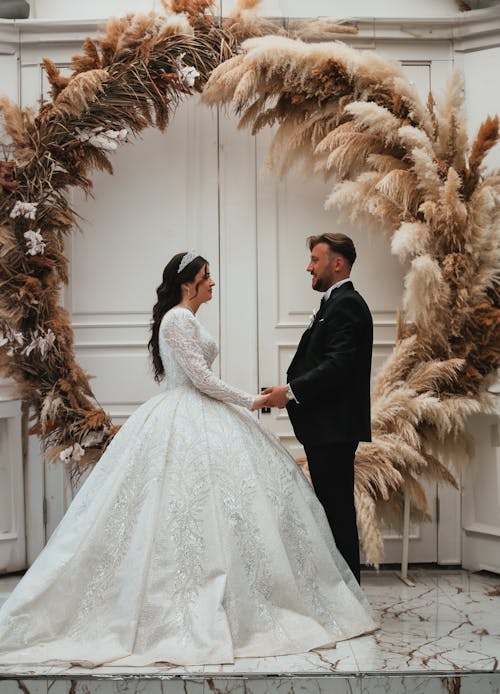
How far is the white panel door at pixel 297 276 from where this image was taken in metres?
4.04

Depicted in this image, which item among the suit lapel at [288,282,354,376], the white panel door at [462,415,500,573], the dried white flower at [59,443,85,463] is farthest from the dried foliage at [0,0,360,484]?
the white panel door at [462,415,500,573]

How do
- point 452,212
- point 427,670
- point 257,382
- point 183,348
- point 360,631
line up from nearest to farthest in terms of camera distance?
1. point 427,670
2. point 360,631
3. point 183,348
4. point 452,212
5. point 257,382

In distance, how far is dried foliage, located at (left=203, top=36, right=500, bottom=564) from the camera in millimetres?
3506

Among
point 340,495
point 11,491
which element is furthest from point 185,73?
point 11,491

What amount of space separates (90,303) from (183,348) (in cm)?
114

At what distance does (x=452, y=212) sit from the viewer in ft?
11.5

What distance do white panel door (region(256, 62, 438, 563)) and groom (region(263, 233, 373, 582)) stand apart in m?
0.89

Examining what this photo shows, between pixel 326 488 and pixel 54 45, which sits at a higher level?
pixel 54 45

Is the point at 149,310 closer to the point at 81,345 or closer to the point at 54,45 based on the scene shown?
the point at 81,345

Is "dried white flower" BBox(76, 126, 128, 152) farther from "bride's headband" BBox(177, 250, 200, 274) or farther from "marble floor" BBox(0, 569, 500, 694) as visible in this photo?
"marble floor" BBox(0, 569, 500, 694)

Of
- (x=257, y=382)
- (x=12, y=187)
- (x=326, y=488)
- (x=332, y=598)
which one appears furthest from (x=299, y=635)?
(x=12, y=187)

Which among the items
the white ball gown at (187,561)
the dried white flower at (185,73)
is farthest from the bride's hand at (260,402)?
the dried white flower at (185,73)

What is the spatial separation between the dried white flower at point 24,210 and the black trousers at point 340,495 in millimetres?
1583

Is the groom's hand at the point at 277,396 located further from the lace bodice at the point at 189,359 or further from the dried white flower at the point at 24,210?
the dried white flower at the point at 24,210
